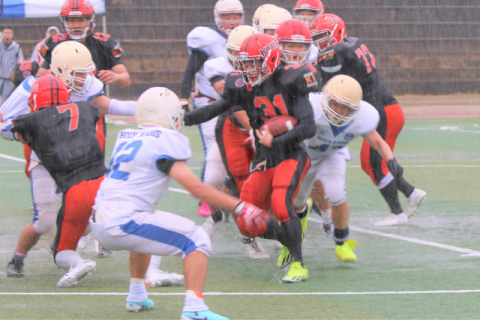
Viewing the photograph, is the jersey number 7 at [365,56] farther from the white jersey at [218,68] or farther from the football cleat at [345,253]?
the football cleat at [345,253]

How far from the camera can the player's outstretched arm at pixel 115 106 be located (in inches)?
205

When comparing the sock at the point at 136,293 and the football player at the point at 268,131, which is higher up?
the football player at the point at 268,131

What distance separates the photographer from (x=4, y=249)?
18.9ft

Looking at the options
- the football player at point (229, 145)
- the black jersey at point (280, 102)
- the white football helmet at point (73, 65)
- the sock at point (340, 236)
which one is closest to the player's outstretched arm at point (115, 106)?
the white football helmet at point (73, 65)

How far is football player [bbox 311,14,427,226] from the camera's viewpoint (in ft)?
21.7

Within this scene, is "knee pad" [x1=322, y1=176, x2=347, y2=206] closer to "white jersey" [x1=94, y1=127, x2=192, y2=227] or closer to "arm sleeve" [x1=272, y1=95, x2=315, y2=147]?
"arm sleeve" [x1=272, y1=95, x2=315, y2=147]

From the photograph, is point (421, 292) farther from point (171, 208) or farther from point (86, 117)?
point (171, 208)

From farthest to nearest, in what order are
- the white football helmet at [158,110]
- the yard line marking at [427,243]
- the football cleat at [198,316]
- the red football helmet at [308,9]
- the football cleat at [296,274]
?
the red football helmet at [308,9], the yard line marking at [427,243], the football cleat at [296,274], the white football helmet at [158,110], the football cleat at [198,316]

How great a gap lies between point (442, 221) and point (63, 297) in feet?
12.4

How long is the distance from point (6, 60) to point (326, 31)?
11.4 m

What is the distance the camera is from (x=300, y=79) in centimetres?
488

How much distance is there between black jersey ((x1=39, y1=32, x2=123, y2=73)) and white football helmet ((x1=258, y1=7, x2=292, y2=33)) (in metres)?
1.37

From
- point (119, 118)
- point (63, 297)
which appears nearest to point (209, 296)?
point (63, 297)

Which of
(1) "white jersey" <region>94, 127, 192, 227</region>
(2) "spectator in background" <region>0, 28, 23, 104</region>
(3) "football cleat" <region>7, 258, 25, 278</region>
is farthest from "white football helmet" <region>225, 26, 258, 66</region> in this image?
(2) "spectator in background" <region>0, 28, 23, 104</region>
